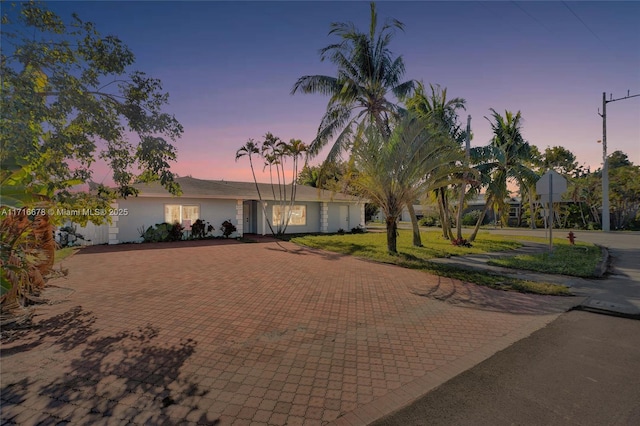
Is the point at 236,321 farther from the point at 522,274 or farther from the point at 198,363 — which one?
the point at 522,274

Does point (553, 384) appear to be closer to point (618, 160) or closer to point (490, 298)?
point (490, 298)

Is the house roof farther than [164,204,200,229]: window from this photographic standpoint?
No

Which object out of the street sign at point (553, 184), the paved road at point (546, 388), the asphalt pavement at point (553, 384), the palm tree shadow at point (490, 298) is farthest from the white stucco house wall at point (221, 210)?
the paved road at point (546, 388)

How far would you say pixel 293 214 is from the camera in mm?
23516

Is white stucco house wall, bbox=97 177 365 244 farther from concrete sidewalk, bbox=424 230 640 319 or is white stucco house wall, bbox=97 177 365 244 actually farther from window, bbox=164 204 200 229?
concrete sidewalk, bbox=424 230 640 319

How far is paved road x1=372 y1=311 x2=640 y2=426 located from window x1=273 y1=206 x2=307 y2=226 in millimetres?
19287

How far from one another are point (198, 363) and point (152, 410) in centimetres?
91

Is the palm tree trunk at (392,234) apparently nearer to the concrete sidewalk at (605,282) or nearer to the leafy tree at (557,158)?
the concrete sidewalk at (605,282)

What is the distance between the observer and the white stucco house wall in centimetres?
1680

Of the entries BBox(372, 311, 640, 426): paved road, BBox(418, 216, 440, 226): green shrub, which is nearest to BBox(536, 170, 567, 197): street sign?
BBox(372, 311, 640, 426): paved road

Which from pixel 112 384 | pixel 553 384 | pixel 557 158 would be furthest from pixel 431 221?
pixel 112 384

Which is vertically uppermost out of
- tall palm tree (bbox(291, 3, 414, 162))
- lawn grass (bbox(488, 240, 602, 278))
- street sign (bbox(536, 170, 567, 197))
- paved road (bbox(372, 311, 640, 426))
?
tall palm tree (bbox(291, 3, 414, 162))

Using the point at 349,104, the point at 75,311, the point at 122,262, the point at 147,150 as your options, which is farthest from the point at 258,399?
the point at 349,104

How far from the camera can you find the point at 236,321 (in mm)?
5234
